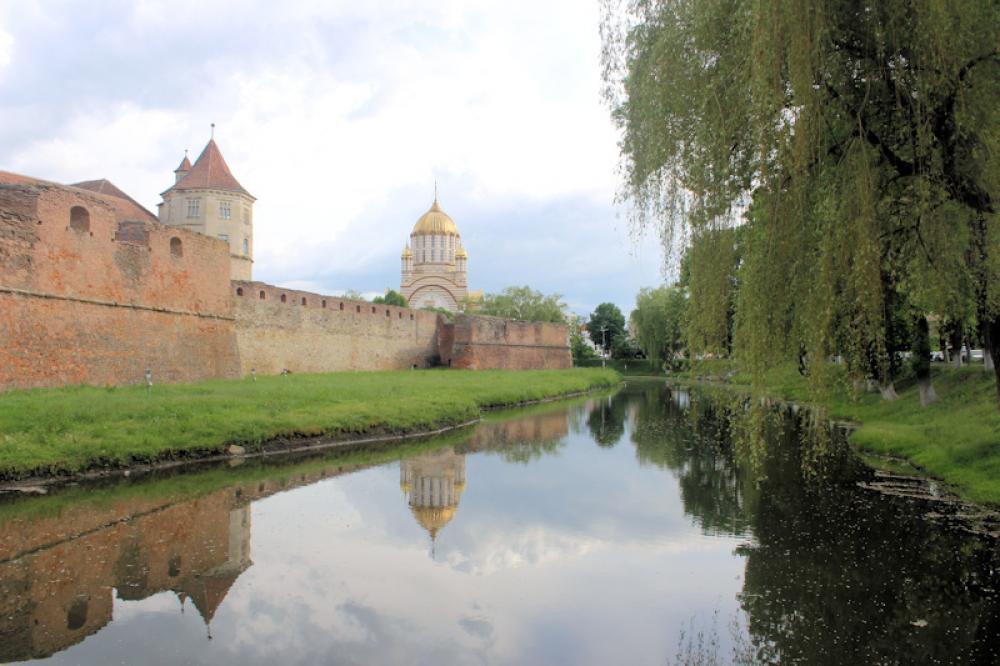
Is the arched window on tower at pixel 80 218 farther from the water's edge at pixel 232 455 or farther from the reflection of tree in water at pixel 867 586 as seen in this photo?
the reflection of tree in water at pixel 867 586

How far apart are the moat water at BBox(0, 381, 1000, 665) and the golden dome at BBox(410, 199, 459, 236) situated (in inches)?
2449

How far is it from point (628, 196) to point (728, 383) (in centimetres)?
165

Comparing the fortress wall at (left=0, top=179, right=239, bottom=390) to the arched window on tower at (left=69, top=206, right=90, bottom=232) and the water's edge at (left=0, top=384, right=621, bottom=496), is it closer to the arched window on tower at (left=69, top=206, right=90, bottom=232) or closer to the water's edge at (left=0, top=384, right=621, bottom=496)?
the arched window on tower at (left=69, top=206, right=90, bottom=232)

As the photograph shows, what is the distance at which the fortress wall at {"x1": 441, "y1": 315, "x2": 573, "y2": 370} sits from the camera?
110 ft

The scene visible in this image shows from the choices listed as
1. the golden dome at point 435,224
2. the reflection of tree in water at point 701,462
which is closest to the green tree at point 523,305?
the golden dome at point 435,224

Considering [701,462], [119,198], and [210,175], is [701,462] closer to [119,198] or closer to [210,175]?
[119,198]

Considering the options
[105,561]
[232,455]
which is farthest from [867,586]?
[232,455]

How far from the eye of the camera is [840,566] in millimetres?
6203

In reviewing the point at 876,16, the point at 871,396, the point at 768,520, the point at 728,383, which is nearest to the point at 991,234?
the point at 876,16

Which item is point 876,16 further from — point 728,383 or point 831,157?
point 728,383

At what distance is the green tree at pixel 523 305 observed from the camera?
54.9m

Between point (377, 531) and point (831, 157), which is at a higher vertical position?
point (831, 157)

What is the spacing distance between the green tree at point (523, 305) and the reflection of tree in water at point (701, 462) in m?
33.4

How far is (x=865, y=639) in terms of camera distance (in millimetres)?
4730
